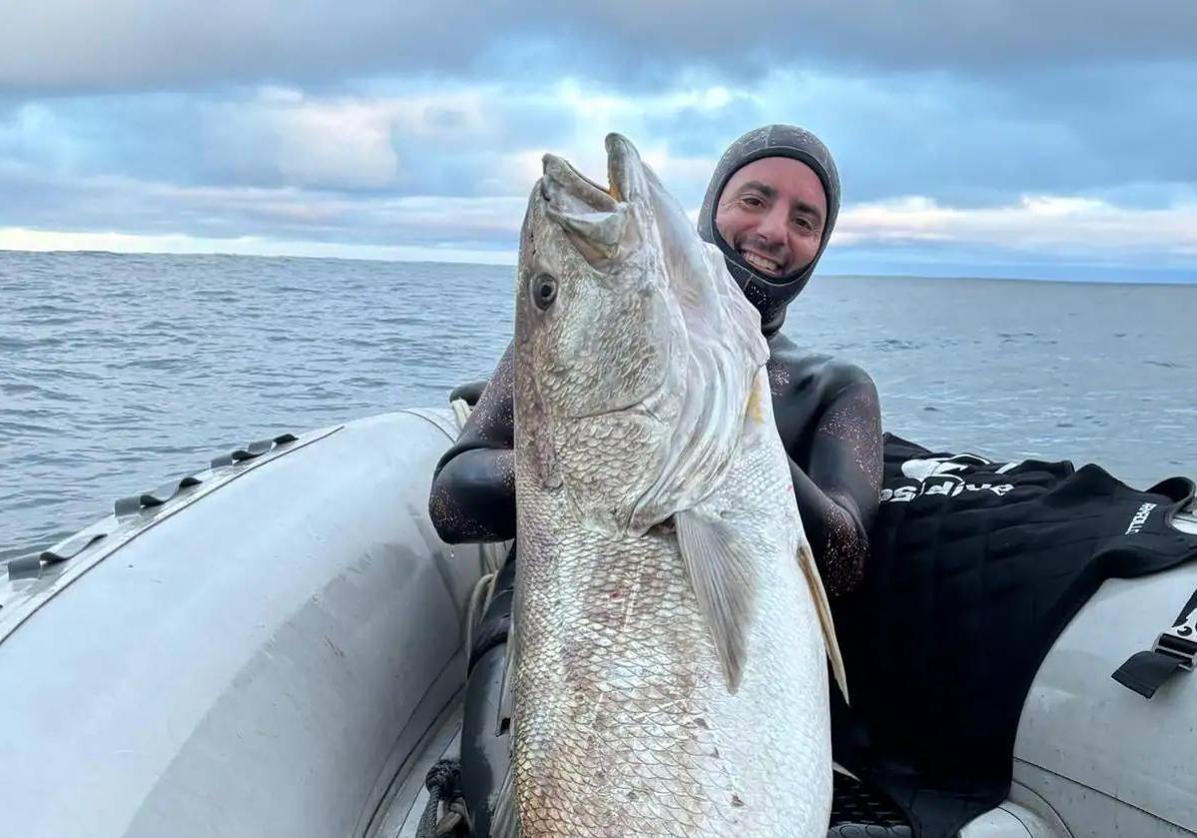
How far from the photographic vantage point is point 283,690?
9.55 ft

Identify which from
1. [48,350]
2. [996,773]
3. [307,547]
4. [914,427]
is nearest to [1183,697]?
[996,773]

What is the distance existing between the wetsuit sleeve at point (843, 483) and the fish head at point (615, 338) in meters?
0.53

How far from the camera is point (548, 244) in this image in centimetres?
239

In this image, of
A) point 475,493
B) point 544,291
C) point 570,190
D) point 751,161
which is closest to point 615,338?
point 544,291

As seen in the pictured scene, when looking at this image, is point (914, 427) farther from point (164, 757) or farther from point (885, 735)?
point (164, 757)

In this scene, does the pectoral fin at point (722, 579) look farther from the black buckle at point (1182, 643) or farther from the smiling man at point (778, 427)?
the black buckle at point (1182, 643)

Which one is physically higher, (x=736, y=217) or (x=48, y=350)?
(x=736, y=217)

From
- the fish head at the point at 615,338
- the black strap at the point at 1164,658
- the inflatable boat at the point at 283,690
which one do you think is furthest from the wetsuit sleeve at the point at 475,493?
the black strap at the point at 1164,658

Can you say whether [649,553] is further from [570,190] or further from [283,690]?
[283,690]

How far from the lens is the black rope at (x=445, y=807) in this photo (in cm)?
303

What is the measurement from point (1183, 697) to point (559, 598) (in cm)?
153

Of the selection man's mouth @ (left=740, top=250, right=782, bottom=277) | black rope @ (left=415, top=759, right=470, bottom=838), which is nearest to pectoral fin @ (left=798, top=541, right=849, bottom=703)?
black rope @ (left=415, top=759, right=470, bottom=838)

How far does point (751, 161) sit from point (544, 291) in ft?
5.41

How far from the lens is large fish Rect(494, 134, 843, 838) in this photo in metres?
2.01
